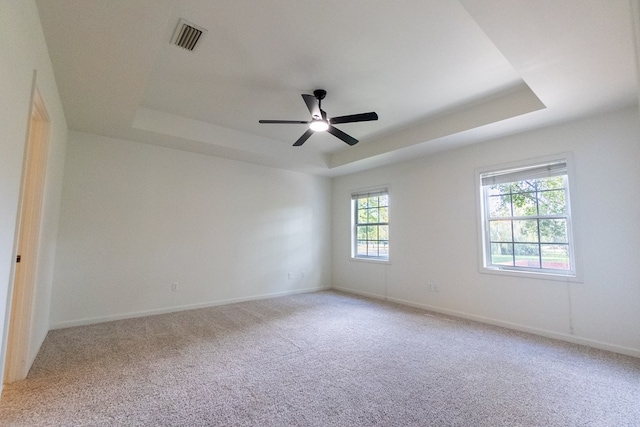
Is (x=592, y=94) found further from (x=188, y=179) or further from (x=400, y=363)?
(x=188, y=179)

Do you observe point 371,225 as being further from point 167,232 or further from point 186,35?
point 186,35

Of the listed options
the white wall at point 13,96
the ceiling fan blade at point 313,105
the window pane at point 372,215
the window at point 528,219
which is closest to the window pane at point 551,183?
the window at point 528,219

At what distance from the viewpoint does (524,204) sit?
3.82 metres

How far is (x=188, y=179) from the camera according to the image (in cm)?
461

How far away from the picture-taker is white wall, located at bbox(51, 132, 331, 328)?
12.2ft

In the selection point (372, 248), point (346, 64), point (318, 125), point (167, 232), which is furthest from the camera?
point (372, 248)

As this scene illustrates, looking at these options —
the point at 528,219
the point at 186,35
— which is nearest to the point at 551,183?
the point at 528,219

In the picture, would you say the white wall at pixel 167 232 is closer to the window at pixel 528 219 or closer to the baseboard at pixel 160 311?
the baseboard at pixel 160 311

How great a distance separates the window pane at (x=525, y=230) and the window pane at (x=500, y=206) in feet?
0.60

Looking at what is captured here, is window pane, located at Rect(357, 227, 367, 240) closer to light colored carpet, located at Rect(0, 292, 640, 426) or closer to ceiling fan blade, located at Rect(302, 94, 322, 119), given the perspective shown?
light colored carpet, located at Rect(0, 292, 640, 426)

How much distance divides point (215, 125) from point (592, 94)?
4449 mm

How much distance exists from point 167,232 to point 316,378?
3211mm

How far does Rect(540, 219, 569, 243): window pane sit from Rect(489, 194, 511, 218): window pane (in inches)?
16.8

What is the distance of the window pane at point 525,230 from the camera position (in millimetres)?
3717
